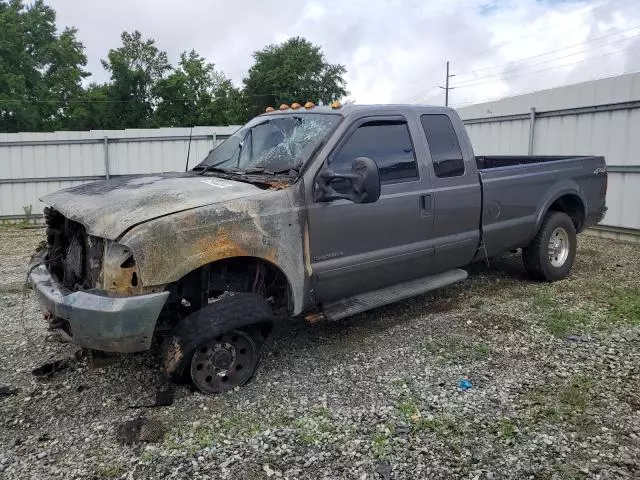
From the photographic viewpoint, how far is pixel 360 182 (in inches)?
146

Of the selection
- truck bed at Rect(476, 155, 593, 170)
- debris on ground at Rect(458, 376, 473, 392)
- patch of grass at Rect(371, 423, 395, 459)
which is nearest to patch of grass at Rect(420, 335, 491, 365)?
debris on ground at Rect(458, 376, 473, 392)

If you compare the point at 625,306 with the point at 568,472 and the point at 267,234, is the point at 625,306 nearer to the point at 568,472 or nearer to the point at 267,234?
the point at 568,472

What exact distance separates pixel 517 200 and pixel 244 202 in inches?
133

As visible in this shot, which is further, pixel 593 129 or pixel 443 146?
pixel 593 129

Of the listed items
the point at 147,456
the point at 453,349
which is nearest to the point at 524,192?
the point at 453,349

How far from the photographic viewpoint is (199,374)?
365 centimetres

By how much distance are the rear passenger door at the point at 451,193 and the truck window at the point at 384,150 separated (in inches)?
10.3

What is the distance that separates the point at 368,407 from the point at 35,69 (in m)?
43.3

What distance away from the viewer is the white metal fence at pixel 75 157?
1280cm

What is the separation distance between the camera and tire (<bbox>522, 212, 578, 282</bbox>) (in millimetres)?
6227

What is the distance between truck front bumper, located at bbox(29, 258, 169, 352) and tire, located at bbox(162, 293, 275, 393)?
0.77ft

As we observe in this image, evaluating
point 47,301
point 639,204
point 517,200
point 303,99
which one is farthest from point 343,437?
point 303,99

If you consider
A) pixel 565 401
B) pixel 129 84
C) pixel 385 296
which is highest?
pixel 129 84

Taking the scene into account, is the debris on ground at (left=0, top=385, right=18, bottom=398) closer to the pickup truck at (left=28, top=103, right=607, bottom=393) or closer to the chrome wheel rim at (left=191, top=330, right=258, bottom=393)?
the pickup truck at (left=28, top=103, right=607, bottom=393)
